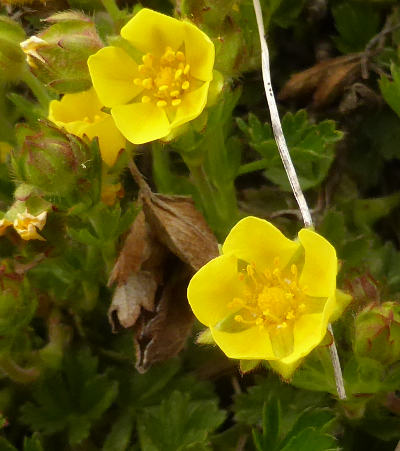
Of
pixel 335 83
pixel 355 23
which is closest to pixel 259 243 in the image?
pixel 335 83

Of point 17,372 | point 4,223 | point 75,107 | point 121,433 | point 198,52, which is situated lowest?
point 121,433

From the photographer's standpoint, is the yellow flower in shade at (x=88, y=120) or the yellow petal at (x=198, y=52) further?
the yellow flower in shade at (x=88, y=120)

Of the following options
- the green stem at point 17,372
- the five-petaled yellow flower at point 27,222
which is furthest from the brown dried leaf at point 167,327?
the five-petaled yellow flower at point 27,222

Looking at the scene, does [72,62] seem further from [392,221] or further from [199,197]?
[392,221]

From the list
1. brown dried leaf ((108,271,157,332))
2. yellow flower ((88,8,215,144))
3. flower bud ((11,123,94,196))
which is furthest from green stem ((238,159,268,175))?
flower bud ((11,123,94,196))

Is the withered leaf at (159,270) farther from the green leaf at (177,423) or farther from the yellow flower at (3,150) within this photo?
the yellow flower at (3,150)

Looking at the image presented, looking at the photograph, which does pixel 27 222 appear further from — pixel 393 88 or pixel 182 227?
pixel 393 88
